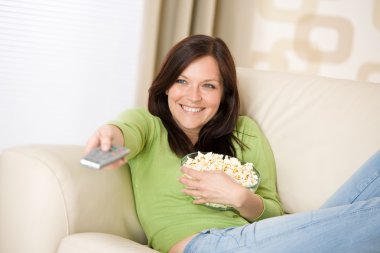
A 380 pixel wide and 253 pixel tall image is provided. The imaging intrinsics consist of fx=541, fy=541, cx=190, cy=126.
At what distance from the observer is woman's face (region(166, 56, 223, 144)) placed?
5.79ft

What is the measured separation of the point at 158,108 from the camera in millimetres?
1863

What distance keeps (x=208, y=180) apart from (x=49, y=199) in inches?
17.6

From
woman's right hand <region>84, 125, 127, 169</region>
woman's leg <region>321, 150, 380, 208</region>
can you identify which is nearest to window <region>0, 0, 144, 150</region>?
woman's right hand <region>84, 125, 127, 169</region>

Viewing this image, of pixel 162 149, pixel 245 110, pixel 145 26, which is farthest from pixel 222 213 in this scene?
pixel 145 26

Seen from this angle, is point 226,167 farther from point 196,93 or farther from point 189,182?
point 196,93

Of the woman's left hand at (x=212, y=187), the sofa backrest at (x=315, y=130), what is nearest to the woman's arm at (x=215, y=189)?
the woman's left hand at (x=212, y=187)

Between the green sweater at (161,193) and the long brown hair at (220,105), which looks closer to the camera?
the green sweater at (161,193)

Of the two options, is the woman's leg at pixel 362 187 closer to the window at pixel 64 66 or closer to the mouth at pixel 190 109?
the mouth at pixel 190 109

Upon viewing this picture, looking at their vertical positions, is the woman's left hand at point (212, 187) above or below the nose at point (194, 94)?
below

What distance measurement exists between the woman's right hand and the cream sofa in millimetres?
151

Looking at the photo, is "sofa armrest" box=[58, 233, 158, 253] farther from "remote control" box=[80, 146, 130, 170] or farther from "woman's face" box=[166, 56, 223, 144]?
"woman's face" box=[166, 56, 223, 144]

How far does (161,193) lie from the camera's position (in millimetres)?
1672

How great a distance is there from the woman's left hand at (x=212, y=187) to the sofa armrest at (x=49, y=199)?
237mm

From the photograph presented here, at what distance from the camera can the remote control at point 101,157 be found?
3.90ft
